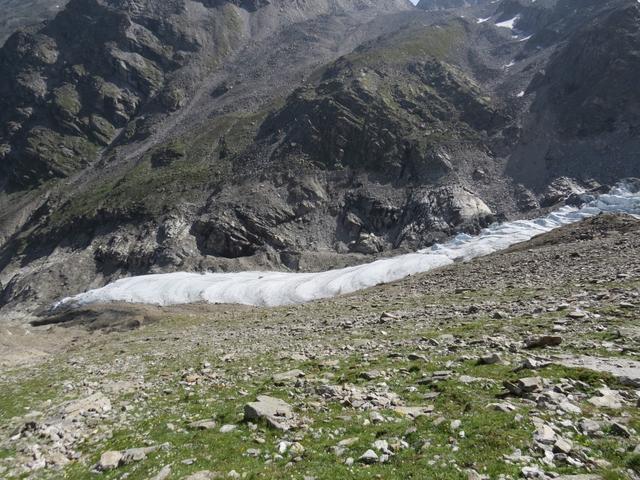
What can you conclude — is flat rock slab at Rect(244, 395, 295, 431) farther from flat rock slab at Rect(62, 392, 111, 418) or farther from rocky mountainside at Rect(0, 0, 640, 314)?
rocky mountainside at Rect(0, 0, 640, 314)

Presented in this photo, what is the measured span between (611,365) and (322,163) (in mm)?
109321

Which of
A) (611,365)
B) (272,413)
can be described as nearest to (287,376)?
(272,413)

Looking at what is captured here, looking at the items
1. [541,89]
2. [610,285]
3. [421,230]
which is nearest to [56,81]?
[421,230]

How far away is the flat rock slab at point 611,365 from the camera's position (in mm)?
12133

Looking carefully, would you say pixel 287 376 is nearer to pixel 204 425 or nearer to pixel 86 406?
pixel 204 425

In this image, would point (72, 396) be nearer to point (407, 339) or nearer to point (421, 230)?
point (407, 339)

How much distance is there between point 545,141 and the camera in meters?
117

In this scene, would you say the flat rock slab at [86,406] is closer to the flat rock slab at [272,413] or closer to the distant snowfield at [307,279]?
the flat rock slab at [272,413]

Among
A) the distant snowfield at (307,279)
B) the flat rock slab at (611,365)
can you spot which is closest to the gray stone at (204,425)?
the flat rock slab at (611,365)

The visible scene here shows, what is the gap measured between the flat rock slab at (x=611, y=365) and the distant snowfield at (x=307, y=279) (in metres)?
53.7

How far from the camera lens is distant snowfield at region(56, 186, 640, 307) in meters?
70.9

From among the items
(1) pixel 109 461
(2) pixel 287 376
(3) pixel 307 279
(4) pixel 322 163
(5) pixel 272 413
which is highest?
(4) pixel 322 163

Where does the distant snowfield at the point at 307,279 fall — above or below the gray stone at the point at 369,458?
below

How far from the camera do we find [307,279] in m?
76.4
